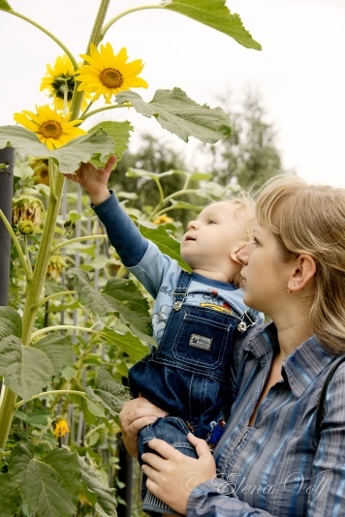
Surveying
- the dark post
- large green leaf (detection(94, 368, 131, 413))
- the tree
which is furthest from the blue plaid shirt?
the tree

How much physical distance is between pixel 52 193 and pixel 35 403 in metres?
1.07

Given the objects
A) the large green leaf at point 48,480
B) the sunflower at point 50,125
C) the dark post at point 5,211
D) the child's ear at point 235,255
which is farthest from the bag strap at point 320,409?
the dark post at point 5,211

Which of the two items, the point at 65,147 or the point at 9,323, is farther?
the point at 9,323

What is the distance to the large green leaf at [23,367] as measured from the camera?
134cm

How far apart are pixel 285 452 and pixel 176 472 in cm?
21

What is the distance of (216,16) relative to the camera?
1639 millimetres

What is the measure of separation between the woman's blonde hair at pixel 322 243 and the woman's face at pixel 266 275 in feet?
0.06

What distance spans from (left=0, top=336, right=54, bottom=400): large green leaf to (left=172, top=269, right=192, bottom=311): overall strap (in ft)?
1.11

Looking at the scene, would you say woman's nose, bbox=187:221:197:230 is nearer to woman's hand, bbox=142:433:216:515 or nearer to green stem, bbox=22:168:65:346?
green stem, bbox=22:168:65:346

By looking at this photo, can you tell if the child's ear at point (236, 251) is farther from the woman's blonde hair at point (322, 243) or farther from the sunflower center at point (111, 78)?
the sunflower center at point (111, 78)

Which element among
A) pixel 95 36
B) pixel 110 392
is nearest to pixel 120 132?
pixel 95 36

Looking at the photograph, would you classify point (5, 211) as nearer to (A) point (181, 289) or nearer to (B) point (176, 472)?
(A) point (181, 289)

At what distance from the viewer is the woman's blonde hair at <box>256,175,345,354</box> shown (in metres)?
1.46

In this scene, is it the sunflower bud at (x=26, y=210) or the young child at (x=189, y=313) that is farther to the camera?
the sunflower bud at (x=26, y=210)
